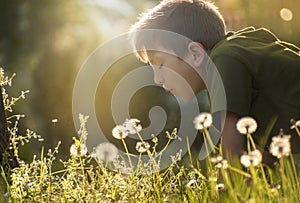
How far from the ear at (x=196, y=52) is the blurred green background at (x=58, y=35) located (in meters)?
3.59

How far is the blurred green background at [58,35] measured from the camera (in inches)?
263

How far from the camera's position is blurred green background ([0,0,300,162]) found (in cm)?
668

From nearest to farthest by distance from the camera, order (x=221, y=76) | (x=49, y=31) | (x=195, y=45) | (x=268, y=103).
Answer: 1. (x=221, y=76)
2. (x=268, y=103)
3. (x=195, y=45)
4. (x=49, y=31)

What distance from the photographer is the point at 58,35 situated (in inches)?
279

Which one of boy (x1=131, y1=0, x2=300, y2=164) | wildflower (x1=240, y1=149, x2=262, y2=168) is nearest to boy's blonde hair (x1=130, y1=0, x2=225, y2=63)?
boy (x1=131, y1=0, x2=300, y2=164)

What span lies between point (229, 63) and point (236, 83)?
0.09 meters

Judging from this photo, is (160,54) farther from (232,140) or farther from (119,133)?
(119,133)

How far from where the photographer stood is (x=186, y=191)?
2.41 meters

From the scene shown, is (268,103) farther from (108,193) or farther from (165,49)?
(108,193)

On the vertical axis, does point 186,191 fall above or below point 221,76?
below

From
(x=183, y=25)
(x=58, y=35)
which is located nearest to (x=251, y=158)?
(x=183, y=25)

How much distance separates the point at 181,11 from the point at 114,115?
3.52m

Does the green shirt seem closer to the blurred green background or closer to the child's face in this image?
the child's face

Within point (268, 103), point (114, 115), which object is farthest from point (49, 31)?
point (268, 103)
